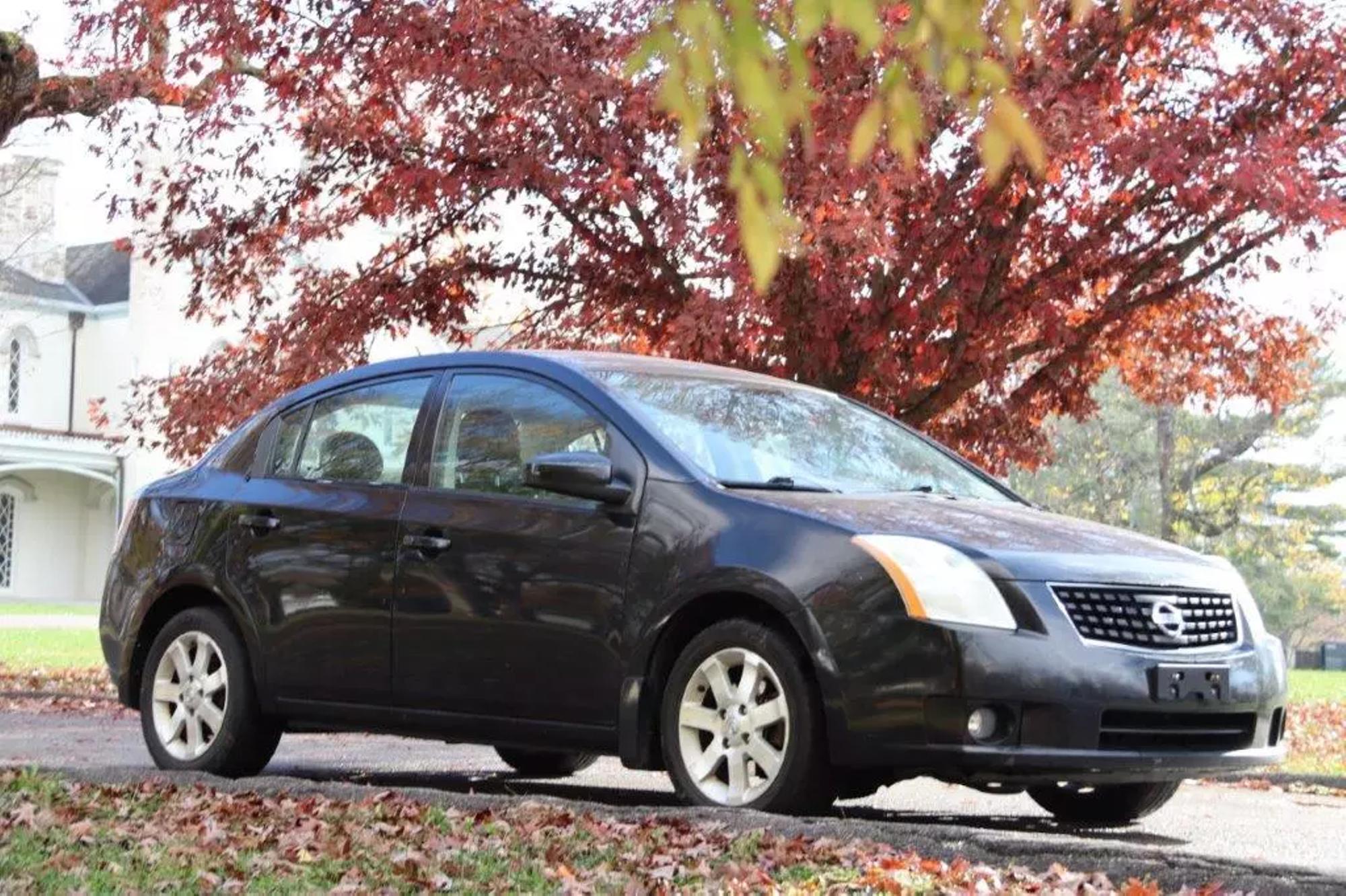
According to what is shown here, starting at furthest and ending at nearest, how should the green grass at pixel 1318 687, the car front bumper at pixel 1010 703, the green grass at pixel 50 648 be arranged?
the green grass at pixel 1318 687
the green grass at pixel 50 648
the car front bumper at pixel 1010 703

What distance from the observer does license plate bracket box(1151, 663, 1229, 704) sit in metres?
7.16

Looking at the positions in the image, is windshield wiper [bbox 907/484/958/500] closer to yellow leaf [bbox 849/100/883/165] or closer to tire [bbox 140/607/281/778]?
tire [bbox 140/607/281/778]

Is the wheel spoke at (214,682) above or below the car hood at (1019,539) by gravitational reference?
below

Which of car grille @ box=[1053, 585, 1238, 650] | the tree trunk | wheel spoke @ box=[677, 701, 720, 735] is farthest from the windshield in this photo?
the tree trunk

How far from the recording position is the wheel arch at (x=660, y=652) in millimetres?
7426

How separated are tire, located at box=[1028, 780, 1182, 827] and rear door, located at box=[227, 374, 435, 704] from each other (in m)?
2.63

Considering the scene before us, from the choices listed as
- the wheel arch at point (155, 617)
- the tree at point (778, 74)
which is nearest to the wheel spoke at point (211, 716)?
the wheel arch at point (155, 617)

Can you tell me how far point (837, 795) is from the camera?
734 cm

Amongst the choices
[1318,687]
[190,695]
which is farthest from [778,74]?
[1318,687]

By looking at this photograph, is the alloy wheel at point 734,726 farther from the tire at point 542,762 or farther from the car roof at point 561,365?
the tire at point 542,762

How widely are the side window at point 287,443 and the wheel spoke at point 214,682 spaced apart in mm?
856

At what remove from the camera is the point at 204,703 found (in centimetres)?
901

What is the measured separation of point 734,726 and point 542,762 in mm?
2754

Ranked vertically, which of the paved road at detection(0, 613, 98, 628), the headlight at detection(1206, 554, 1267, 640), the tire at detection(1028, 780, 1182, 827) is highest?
the headlight at detection(1206, 554, 1267, 640)
